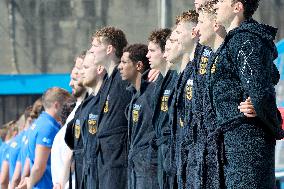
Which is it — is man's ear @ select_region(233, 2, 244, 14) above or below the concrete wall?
below

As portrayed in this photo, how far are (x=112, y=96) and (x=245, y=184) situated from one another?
3.36 meters

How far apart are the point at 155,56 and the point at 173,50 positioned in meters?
0.71

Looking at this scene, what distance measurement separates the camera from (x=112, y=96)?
1045 cm

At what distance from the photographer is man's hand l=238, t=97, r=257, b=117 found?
722cm

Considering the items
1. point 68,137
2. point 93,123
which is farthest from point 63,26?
point 93,123

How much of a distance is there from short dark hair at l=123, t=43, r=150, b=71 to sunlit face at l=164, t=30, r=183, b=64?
1.08 m

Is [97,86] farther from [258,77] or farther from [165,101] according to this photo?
[258,77]

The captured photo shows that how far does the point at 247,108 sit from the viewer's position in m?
7.24

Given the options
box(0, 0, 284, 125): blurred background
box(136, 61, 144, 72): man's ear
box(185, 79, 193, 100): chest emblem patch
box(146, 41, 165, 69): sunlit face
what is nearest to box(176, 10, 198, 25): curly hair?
box(146, 41, 165, 69): sunlit face

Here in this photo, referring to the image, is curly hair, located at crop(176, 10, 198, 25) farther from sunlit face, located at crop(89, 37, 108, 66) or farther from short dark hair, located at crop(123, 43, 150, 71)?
sunlit face, located at crop(89, 37, 108, 66)

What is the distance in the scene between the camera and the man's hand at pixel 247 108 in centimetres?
722

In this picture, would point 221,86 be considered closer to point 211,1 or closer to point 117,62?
point 211,1

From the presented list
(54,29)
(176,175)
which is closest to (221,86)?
(176,175)

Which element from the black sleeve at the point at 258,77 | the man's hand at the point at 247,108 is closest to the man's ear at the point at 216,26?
the black sleeve at the point at 258,77
